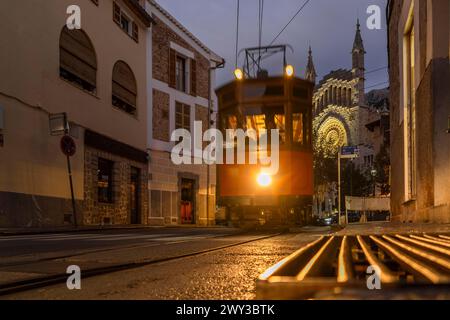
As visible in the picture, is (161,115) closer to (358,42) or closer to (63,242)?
(63,242)

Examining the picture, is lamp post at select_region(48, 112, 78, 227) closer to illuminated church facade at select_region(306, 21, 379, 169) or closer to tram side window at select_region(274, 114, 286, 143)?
tram side window at select_region(274, 114, 286, 143)

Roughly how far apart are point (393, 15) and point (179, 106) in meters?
12.5

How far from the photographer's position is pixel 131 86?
24.5 metres

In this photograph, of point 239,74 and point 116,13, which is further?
point 116,13

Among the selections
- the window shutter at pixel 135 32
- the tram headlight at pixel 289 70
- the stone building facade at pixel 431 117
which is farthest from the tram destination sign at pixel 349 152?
the tram headlight at pixel 289 70

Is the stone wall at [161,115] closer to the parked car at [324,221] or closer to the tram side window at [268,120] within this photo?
Result: the parked car at [324,221]

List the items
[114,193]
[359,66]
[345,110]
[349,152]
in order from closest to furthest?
1. [114,193]
2. [349,152]
3. [345,110]
4. [359,66]

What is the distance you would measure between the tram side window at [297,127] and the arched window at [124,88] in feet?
40.2

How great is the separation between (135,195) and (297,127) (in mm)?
13948

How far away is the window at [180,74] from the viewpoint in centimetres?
2924

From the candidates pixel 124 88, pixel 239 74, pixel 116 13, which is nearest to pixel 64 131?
pixel 239 74

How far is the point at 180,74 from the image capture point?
29641mm
